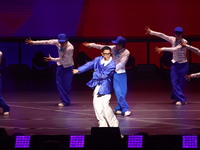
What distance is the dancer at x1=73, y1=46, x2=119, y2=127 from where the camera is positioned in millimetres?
11188

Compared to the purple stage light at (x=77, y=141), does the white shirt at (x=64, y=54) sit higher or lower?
higher

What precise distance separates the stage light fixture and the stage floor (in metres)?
2.89

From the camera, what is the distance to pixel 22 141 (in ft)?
26.5

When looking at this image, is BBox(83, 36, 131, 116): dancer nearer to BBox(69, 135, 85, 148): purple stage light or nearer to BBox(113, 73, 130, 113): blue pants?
BBox(113, 73, 130, 113): blue pants

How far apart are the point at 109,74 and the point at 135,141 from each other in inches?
136

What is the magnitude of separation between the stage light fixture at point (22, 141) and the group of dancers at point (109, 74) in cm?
318

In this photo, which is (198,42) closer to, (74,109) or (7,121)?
(74,109)

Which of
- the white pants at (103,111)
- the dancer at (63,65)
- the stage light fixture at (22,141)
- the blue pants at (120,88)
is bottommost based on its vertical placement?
the stage light fixture at (22,141)

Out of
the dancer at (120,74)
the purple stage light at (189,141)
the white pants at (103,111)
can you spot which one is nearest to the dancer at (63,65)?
the dancer at (120,74)

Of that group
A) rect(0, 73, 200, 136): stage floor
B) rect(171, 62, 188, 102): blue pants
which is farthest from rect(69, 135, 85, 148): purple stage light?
rect(171, 62, 188, 102): blue pants

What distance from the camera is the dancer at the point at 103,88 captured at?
36.7 feet

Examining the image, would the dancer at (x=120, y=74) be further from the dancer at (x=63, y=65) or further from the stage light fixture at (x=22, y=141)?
the stage light fixture at (x=22, y=141)

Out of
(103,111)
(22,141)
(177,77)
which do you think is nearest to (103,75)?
(103,111)

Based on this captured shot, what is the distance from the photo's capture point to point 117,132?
321 inches
